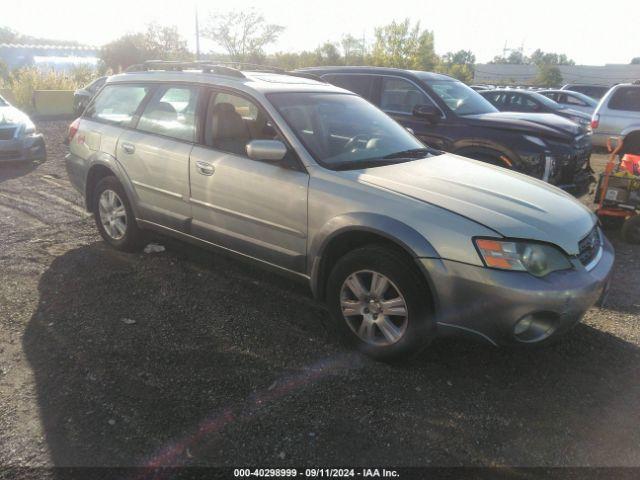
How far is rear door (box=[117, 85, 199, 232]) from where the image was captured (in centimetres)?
410

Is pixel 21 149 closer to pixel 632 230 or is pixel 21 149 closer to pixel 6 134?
pixel 6 134

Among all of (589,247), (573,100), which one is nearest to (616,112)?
(573,100)

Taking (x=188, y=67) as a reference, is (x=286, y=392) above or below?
below

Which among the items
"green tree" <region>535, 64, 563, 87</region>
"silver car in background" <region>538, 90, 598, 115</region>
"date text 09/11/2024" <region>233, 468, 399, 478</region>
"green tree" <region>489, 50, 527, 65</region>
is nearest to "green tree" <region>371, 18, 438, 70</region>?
"green tree" <region>535, 64, 563, 87</region>

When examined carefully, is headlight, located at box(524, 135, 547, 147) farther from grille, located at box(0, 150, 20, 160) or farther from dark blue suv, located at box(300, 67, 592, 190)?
grille, located at box(0, 150, 20, 160)

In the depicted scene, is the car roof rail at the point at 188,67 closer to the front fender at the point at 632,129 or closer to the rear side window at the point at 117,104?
the rear side window at the point at 117,104

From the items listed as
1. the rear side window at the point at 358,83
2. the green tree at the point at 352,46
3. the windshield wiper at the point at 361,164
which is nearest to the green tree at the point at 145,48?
the green tree at the point at 352,46

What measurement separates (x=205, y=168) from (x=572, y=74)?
6284cm

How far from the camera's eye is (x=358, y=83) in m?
6.93

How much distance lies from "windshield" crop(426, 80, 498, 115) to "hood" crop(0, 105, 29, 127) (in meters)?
7.04

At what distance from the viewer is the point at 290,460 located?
7.78 feet

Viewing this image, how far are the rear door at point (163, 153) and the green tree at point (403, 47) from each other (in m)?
41.7

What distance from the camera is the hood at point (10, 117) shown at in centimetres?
873

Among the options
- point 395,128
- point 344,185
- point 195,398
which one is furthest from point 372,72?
point 195,398
